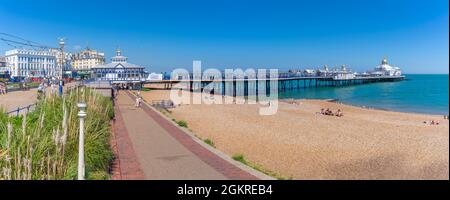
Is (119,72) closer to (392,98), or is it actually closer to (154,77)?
(154,77)

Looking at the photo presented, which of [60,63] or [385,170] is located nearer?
[385,170]

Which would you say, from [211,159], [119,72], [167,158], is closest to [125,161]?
[167,158]

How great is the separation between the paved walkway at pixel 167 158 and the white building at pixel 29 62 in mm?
54856

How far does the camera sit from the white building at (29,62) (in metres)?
59.1

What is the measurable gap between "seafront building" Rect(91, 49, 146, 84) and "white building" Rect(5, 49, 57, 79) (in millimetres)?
12096

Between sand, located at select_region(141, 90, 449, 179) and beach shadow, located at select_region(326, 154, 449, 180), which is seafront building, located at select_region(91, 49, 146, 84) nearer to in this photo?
sand, located at select_region(141, 90, 449, 179)

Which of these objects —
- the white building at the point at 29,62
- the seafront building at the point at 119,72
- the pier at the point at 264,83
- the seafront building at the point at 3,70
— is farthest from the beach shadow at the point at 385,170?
the white building at the point at 29,62

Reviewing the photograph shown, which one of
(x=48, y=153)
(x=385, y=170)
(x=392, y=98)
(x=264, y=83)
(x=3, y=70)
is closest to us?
(x=48, y=153)

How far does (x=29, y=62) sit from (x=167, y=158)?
62.9 m

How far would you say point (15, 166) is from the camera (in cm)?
425

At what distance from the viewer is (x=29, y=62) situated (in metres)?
60.7
